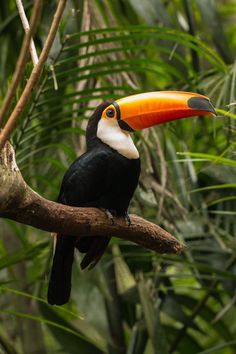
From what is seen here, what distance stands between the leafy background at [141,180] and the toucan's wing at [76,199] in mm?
247

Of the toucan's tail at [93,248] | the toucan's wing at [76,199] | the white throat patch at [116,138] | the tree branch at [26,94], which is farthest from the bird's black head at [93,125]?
the tree branch at [26,94]

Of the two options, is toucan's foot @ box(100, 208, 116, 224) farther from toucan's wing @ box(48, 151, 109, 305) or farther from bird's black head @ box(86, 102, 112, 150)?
bird's black head @ box(86, 102, 112, 150)

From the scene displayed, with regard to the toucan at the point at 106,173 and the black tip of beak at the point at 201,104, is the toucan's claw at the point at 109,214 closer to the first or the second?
the toucan at the point at 106,173

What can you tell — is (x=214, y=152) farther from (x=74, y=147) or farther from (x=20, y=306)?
(x=20, y=306)

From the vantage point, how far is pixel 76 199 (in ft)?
6.81

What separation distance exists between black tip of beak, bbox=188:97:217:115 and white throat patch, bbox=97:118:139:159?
0.26 meters

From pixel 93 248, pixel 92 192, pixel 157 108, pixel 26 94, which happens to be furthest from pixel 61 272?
pixel 26 94

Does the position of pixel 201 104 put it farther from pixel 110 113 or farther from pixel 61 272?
pixel 61 272

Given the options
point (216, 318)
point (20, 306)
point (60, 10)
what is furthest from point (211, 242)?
point (60, 10)

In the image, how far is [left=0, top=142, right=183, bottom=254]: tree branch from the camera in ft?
4.77

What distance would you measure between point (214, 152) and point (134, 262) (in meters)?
0.54

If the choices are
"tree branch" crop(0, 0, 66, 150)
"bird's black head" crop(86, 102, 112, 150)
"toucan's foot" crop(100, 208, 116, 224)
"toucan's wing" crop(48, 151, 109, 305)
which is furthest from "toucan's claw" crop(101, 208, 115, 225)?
"tree branch" crop(0, 0, 66, 150)

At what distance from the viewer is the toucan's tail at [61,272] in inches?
79.4

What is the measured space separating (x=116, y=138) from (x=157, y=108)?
0.54ft
